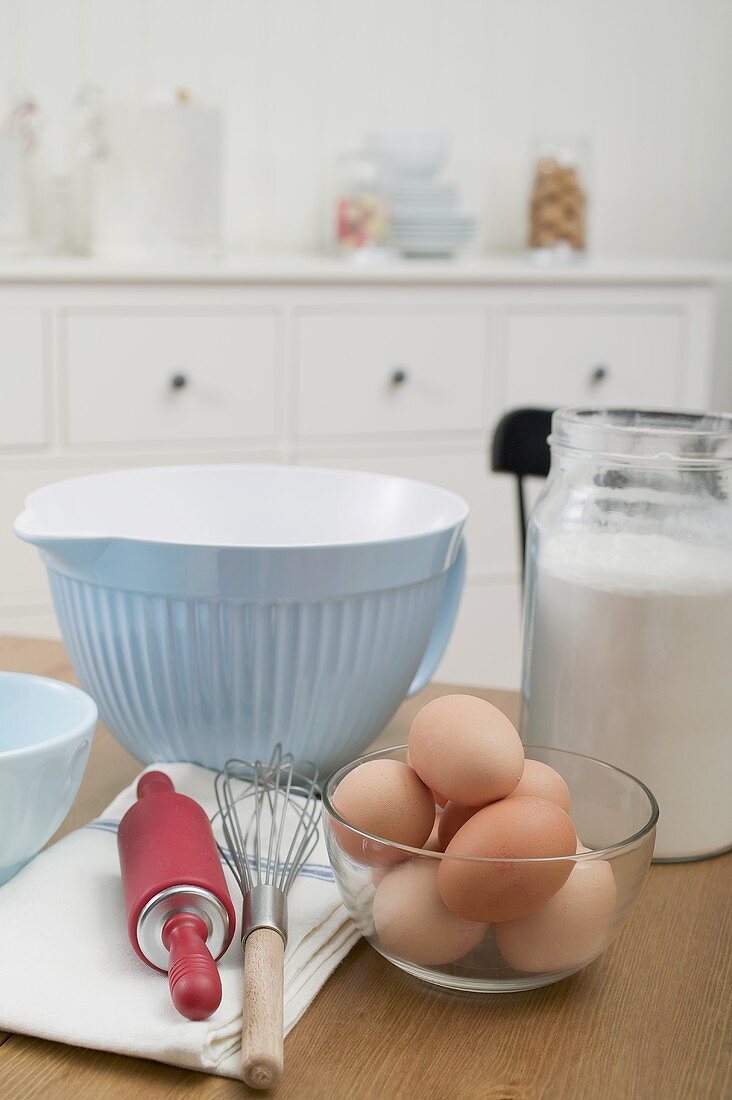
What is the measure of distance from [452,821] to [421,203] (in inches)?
77.1

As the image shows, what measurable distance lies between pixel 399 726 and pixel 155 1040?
395 mm

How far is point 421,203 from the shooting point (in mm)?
2322

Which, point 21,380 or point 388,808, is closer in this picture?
point 388,808

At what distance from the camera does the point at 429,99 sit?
2539 mm

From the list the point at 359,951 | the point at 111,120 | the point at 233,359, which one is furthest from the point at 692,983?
the point at 111,120

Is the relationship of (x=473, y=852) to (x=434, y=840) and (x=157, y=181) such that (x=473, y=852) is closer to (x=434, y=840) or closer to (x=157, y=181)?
(x=434, y=840)

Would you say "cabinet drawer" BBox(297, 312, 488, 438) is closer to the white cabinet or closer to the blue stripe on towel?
the white cabinet

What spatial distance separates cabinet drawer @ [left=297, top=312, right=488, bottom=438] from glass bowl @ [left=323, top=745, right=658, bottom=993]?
1600mm

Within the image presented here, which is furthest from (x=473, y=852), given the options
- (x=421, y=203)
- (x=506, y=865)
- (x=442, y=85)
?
(x=442, y=85)

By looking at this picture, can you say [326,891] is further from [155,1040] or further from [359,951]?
[155,1040]

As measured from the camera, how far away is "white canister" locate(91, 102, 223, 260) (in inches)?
80.4

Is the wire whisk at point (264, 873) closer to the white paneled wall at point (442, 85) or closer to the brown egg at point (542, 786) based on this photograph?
the brown egg at point (542, 786)

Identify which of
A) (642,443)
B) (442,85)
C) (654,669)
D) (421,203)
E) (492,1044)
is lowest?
(492,1044)

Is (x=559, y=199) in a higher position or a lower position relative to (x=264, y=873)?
higher
